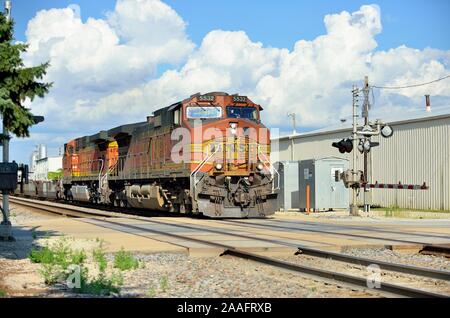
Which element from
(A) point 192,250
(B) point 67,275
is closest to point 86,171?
(A) point 192,250

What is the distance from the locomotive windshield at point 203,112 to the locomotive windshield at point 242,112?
40 cm

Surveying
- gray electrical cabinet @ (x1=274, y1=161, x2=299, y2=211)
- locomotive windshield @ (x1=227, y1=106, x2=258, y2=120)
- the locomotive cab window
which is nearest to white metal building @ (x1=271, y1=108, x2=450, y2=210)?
gray electrical cabinet @ (x1=274, y1=161, x2=299, y2=211)

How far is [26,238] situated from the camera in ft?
44.3

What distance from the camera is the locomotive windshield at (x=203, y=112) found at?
66.3ft

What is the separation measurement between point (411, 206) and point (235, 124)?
14790 mm

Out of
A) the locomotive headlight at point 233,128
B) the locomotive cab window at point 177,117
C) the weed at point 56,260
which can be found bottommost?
the weed at point 56,260

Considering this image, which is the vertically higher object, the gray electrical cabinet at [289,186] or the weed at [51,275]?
the gray electrical cabinet at [289,186]

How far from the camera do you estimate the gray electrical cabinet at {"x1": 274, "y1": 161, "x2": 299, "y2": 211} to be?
98.2ft

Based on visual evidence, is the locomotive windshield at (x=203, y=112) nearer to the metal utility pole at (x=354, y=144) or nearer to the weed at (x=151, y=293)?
the metal utility pole at (x=354, y=144)

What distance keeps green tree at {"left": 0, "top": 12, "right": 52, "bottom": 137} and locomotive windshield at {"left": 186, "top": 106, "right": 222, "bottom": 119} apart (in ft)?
37.2

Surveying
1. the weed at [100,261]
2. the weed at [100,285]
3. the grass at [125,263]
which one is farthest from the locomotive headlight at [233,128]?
the weed at [100,285]

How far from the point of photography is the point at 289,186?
30078 mm

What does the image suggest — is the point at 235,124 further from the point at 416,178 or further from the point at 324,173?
the point at 416,178

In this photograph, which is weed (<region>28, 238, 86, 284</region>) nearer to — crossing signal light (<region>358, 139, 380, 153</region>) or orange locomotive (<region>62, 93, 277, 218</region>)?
orange locomotive (<region>62, 93, 277, 218</region>)
